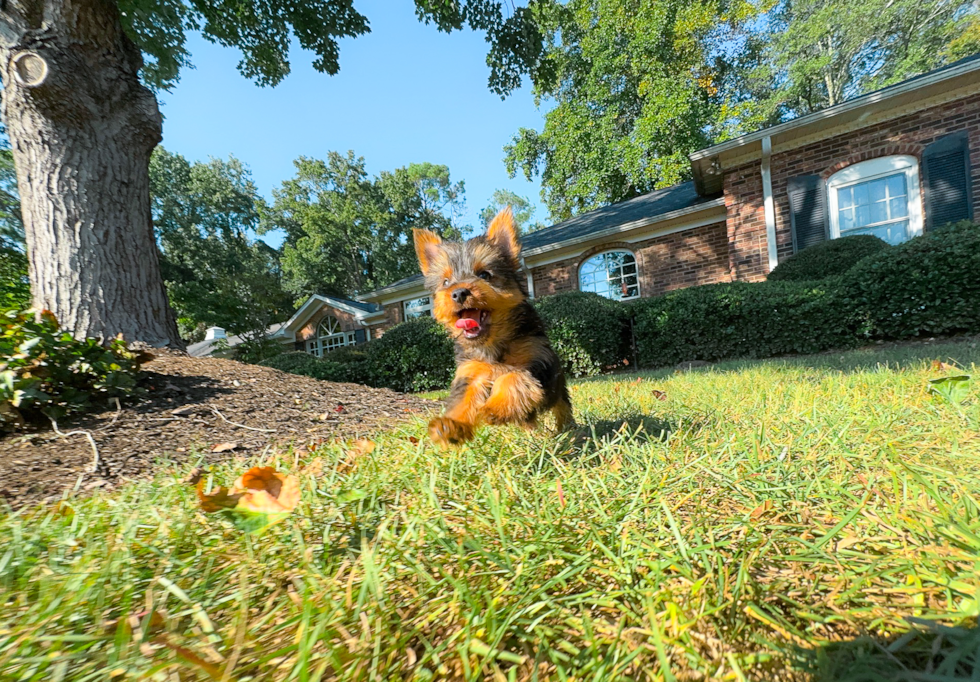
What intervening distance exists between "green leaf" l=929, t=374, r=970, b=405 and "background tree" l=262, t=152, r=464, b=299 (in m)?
41.3

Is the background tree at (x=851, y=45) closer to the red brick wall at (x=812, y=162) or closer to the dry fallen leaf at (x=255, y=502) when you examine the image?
the red brick wall at (x=812, y=162)

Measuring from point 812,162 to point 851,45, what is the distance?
78.0 ft

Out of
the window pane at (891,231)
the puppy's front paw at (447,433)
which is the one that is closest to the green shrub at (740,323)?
the window pane at (891,231)

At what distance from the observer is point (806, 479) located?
5.22ft

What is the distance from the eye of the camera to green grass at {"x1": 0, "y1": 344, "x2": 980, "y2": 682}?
2.64ft

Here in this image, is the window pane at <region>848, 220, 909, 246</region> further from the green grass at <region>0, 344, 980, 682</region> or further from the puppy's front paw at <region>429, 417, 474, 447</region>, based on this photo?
the puppy's front paw at <region>429, 417, 474, 447</region>

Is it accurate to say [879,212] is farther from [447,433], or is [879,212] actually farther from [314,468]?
[314,468]

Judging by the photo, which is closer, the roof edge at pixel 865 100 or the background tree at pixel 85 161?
the background tree at pixel 85 161

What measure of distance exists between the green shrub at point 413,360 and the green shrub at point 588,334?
292 centimetres

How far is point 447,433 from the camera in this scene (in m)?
1.98

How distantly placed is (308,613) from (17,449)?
3.06 m

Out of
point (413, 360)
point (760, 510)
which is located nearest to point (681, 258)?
point (413, 360)

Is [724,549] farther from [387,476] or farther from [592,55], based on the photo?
[592,55]

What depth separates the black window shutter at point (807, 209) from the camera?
10680mm
